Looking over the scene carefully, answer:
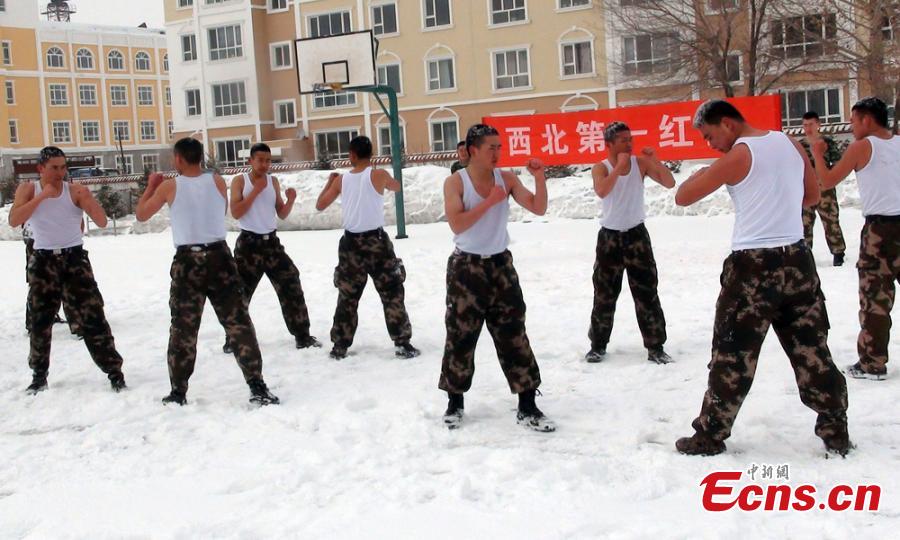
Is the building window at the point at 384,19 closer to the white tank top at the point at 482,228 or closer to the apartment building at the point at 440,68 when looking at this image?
the apartment building at the point at 440,68

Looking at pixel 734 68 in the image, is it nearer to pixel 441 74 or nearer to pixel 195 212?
pixel 441 74

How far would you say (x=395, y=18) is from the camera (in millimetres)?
41719

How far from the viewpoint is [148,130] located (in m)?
74.3

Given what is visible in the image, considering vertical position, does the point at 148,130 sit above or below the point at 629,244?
above

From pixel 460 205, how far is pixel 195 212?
6.61 feet

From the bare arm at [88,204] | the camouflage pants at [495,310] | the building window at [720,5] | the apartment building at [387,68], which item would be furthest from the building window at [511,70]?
the camouflage pants at [495,310]

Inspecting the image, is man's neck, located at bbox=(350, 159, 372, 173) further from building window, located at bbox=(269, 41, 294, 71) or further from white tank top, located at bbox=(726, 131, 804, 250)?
building window, located at bbox=(269, 41, 294, 71)

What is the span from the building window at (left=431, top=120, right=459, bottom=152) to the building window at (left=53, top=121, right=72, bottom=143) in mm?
37850

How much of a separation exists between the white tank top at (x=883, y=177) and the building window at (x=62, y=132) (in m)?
69.0

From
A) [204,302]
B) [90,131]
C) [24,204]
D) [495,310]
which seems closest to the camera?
[495,310]

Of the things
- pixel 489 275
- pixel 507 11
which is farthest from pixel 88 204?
pixel 507 11

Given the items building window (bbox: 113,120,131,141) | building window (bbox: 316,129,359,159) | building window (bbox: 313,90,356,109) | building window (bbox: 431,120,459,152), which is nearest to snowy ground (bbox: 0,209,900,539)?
building window (bbox: 431,120,459,152)

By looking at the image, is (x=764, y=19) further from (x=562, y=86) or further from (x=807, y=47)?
(x=562, y=86)

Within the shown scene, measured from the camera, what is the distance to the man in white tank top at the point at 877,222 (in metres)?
6.30
